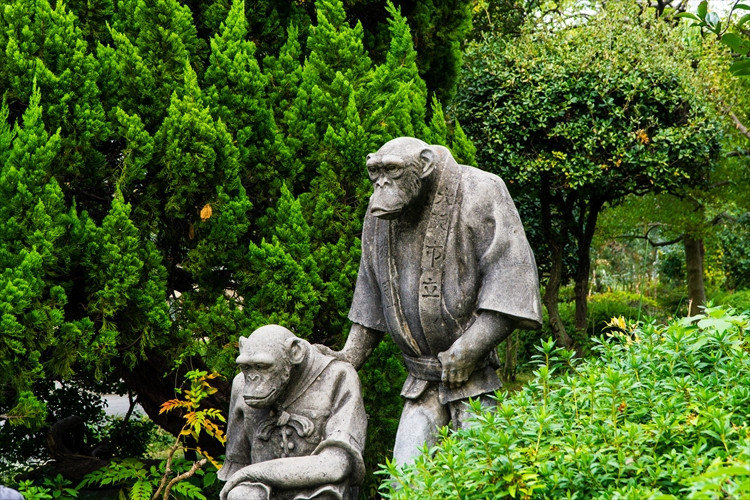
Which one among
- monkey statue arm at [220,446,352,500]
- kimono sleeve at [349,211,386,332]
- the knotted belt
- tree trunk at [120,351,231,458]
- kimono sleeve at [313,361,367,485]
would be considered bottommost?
tree trunk at [120,351,231,458]

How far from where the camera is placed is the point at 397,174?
3844 mm

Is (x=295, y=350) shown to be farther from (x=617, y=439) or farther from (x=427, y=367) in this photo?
(x=617, y=439)

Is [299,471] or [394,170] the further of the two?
[394,170]

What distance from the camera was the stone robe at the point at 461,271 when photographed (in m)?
3.86

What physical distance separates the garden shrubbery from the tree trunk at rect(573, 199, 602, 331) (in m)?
7.37

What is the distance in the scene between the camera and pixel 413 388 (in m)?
4.10

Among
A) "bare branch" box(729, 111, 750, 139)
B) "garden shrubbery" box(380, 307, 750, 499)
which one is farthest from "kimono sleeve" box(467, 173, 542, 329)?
"bare branch" box(729, 111, 750, 139)

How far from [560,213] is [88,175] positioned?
653 cm

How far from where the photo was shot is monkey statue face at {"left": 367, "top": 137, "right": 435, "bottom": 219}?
3828 millimetres

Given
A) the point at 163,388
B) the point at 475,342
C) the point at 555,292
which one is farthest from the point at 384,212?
the point at 555,292

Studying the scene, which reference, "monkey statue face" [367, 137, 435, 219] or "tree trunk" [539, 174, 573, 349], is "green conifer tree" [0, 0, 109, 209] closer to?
"monkey statue face" [367, 137, 435, 219]

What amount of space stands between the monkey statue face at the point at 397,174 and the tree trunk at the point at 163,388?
2.76 metres

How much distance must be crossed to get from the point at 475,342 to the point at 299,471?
92 centimetres

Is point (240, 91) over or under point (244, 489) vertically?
over
